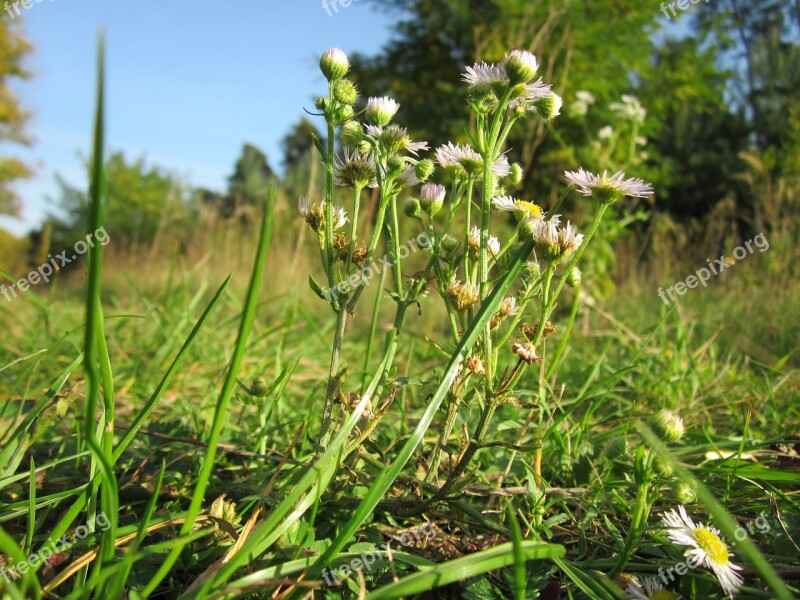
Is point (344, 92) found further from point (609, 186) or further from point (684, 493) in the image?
point (684, 493)

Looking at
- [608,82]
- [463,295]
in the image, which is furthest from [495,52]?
[463,295]

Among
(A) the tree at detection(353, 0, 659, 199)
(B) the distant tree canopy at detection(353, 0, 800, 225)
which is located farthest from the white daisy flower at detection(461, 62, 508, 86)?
(A) the tree at detection(353, 0, 659, 199)

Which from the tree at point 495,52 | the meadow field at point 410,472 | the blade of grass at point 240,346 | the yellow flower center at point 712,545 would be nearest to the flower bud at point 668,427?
the meadow field at point 410,472

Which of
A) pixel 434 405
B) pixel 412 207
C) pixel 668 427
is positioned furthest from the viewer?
pixel 412 207

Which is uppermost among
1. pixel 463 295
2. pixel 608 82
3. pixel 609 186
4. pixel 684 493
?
pixel 608 82

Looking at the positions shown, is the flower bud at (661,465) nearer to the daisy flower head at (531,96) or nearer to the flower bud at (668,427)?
the flower bud at (668,427)
